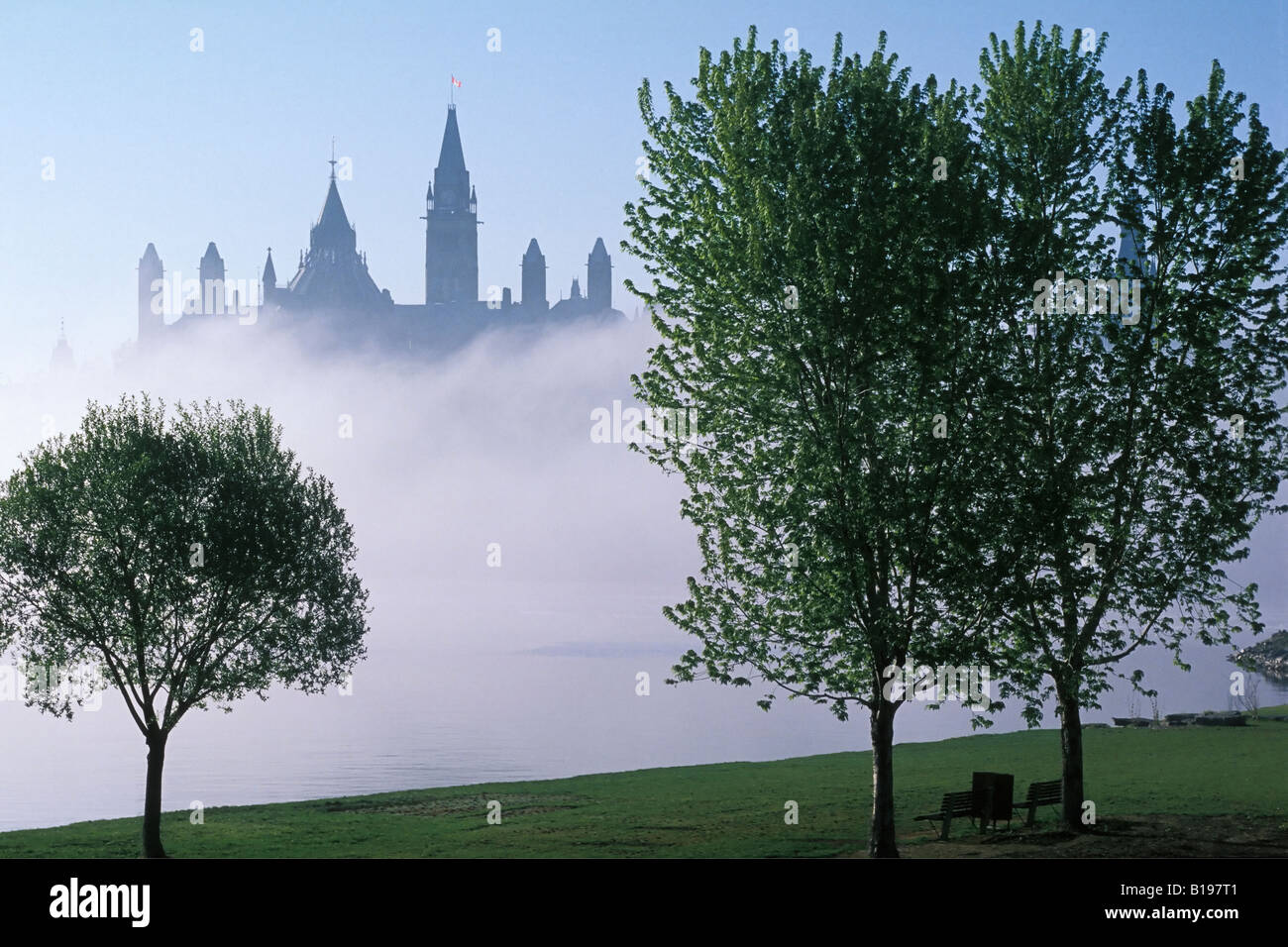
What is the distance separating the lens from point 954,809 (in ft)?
101

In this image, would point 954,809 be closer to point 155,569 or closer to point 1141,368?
point 1141,368

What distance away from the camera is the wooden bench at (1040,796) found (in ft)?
106

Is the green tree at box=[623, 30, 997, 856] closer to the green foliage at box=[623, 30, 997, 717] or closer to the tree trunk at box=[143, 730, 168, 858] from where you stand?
the green foliage at box=[623, 30, 997, 717]

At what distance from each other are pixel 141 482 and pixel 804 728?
11281 centimetres

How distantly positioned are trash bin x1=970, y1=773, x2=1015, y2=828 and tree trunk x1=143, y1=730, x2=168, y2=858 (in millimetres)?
23712

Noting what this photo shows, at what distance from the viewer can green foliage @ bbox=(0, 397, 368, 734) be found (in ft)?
128

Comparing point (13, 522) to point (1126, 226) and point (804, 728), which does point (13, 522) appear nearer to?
point (1126, 226)

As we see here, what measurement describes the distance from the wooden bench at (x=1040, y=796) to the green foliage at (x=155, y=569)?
23634mm

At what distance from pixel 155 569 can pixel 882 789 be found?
2447 centimetres

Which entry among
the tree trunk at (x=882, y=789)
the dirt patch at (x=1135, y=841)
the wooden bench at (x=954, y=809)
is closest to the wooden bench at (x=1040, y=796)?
the dirt patch at (x=1135, y=841)

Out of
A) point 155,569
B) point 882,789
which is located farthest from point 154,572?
point 882,789

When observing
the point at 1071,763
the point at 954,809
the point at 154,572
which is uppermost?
the point at 154,572

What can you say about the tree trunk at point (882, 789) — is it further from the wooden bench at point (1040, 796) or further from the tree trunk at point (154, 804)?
the tree trunk at point (154, 804)
